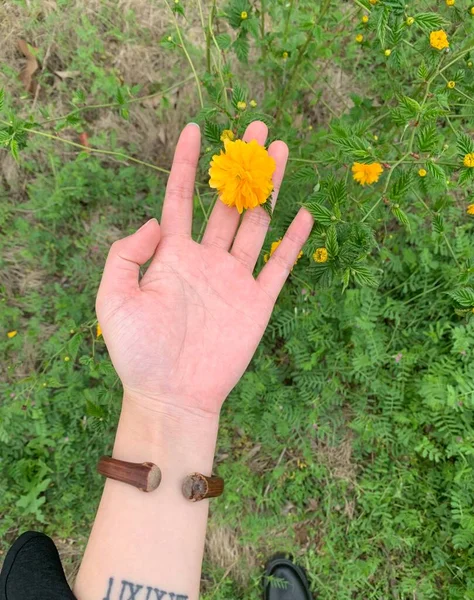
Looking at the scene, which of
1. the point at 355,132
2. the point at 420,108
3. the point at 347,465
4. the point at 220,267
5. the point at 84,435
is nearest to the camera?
the point at 420,108

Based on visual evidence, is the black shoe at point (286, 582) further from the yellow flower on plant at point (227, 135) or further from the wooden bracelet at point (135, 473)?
the yellow flower on plant at point (227, 135)

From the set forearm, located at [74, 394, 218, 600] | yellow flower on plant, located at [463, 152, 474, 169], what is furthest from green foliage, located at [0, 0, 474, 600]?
yellow flower on plant, located at [463, 152, 474, 169]

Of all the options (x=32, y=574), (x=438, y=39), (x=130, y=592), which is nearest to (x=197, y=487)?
(x=130, y=592)

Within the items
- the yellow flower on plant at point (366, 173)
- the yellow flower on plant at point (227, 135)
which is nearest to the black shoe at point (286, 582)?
the yellow flower on plant at point (366, 173)

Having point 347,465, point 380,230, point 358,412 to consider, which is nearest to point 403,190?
point 380,230

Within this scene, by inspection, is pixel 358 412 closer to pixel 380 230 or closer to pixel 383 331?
pixel 383 331
